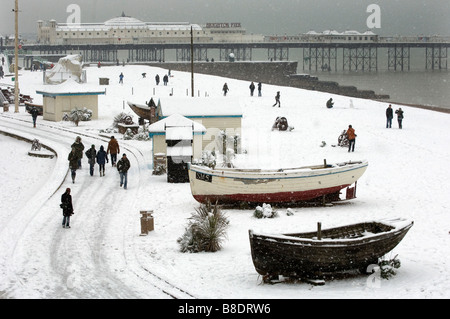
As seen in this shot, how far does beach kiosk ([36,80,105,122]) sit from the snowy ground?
7.60 feet

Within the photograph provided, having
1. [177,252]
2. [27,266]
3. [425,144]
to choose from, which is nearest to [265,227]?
[177,252]

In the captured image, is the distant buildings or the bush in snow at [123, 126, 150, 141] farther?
the distant buildings

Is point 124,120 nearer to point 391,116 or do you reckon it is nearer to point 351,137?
point 351,137

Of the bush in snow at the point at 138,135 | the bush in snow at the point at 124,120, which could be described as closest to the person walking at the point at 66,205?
the bush in snow at the point at 138,135

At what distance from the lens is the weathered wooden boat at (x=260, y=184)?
70.4 feet

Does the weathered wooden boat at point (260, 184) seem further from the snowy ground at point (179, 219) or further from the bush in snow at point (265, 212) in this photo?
the bush in snow at point (265, 212)

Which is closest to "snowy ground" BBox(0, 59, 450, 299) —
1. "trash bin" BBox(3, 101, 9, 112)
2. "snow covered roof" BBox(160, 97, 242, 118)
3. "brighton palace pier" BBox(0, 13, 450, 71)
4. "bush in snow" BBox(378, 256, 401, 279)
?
"bush in snow" BBox(378, 256, 401, 279)

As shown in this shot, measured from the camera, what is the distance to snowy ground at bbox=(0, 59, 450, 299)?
14430 mm

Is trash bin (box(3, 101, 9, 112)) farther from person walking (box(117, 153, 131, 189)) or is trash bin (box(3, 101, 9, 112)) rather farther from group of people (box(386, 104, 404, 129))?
person walking (box(117, 153, 131, 189))

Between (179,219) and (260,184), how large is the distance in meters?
2.83

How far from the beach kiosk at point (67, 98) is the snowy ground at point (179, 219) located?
2.32m

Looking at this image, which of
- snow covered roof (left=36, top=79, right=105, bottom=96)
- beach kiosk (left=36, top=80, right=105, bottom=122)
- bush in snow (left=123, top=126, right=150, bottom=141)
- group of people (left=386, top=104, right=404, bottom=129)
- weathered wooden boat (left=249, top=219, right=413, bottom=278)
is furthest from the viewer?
beach kiosk (left=36, top=80, right=105, bottom=122)

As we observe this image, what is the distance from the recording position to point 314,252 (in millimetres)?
14289

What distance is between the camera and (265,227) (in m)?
19.4
